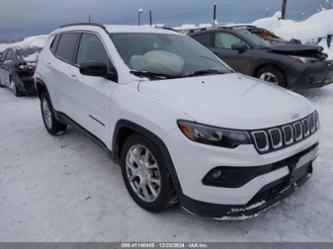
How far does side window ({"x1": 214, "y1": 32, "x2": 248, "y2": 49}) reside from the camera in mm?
7203

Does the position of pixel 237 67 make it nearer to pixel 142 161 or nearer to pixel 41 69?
pixel 41 69

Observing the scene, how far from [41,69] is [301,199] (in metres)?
4.44

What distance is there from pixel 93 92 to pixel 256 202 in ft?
7.05

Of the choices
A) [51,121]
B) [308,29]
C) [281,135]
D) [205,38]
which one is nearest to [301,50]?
[205,38]

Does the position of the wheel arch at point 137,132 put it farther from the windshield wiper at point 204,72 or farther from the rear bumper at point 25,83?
the rear bumper at point 25,83

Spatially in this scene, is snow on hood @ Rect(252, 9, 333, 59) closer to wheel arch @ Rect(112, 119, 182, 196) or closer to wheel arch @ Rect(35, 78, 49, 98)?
wheel arch @ Rect(35, 78, 49, 98)

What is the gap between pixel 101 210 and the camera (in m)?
2.86

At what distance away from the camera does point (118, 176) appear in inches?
138

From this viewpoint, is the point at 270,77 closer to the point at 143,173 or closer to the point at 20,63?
the point at 143,173

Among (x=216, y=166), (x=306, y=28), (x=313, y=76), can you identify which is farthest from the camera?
(x=306, y=28)

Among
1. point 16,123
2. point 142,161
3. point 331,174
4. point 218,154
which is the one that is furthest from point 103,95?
point 16,123

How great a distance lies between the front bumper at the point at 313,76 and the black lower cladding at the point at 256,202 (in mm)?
4208

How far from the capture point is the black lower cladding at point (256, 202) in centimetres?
221

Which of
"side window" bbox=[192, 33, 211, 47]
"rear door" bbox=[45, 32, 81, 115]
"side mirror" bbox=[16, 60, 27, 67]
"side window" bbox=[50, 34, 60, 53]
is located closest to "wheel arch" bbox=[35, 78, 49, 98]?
"rear door" bbox=[45, 32, 81, 115]
